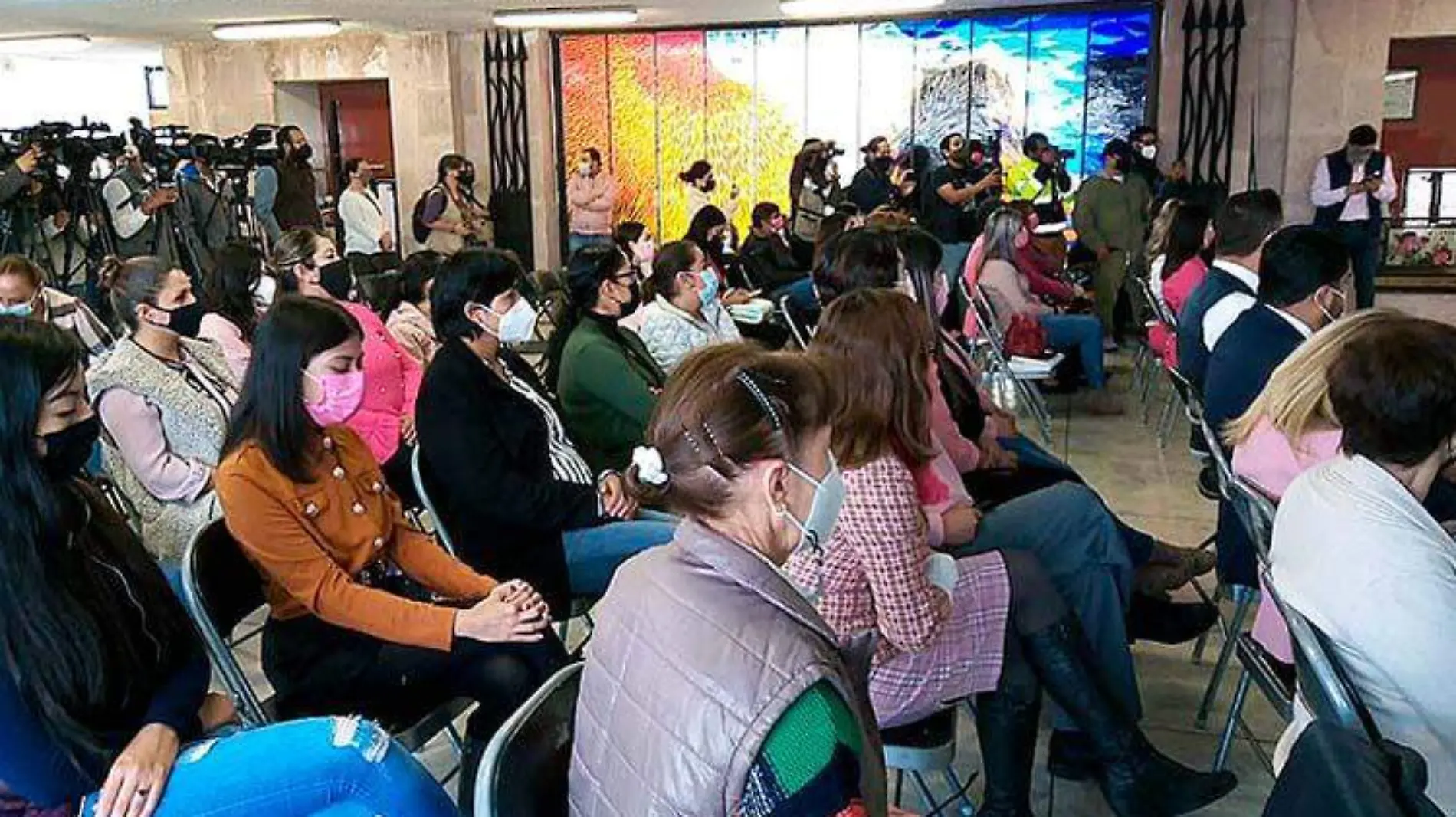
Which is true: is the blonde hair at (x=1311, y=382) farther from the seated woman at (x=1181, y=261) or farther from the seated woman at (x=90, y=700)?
the seated woman at (x=1181, y=261)

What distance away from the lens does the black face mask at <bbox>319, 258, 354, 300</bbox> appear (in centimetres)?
417

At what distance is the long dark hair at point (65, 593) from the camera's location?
62.6 inches

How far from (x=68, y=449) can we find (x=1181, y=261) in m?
4.70

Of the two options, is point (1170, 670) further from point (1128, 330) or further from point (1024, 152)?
point (1024, 152)

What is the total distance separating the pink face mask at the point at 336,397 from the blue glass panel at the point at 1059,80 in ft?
30.1

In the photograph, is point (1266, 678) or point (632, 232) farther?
point (632, 232)

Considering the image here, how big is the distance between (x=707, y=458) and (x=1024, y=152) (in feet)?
31.1

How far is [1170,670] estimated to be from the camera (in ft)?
10.3

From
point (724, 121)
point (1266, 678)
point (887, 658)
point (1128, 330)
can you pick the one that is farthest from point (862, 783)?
point (724, 121)

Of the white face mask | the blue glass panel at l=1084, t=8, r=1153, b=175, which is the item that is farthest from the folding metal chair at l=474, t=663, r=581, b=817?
the blue glass panel at l=1084, t=8, r=1153, b=175

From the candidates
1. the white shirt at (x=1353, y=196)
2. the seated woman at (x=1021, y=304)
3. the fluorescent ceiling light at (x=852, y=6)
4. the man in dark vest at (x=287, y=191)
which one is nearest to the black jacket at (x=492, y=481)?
the seated woman at (x=1021, y=304)

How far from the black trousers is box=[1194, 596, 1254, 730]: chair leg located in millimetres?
1510

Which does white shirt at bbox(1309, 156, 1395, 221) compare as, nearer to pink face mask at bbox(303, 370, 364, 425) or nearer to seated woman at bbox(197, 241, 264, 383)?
seated woman at bbox(197, 241, 264, 383)

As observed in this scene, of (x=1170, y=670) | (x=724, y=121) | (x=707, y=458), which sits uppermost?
(x=724, y=121)
